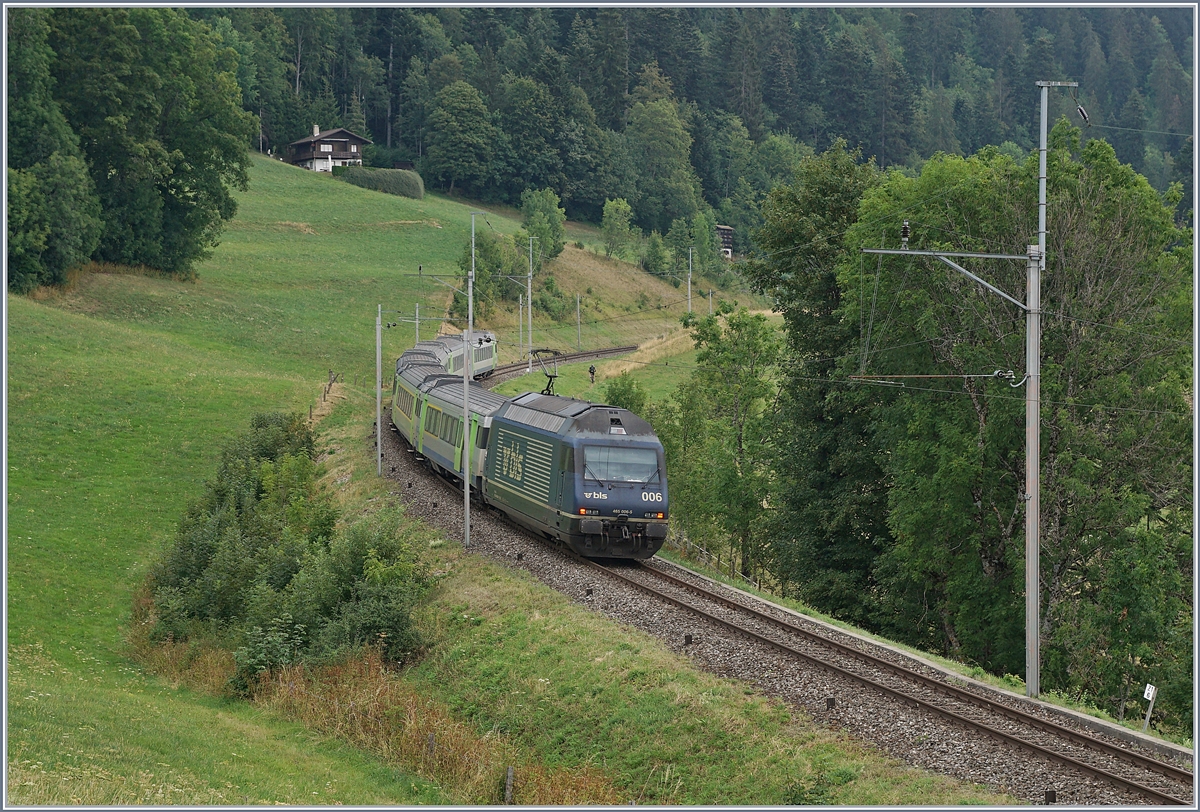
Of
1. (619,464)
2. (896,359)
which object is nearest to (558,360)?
(896,359)

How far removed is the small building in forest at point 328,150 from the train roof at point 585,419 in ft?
383

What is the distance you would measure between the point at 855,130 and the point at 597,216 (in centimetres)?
4796

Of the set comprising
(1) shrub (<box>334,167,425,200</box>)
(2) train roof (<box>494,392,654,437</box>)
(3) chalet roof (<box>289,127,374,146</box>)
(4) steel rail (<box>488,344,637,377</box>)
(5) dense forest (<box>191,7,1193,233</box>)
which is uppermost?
(5) dense forest (<box>191,7,1193,233</box>)

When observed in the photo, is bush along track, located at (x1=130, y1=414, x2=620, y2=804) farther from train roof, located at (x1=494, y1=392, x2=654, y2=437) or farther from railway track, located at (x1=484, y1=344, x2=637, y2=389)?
railway track, located at (x1=484, y1=344, x2=637, y2=389)

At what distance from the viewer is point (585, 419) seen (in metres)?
30.6

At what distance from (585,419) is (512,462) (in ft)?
13.0

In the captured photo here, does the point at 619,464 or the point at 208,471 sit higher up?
the point at 619,464

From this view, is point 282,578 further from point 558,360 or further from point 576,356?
point 576,356

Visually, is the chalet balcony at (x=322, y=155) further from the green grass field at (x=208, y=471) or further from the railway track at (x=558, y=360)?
the railway track at (x=558, y=360)

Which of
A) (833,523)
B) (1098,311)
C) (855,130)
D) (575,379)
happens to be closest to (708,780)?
(1098,311)

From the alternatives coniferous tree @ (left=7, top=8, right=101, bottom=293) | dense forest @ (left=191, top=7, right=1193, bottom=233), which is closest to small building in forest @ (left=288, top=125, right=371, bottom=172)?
dense forest @ (left=191, top=7, right=1193, bottom=233)

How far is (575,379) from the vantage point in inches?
2938

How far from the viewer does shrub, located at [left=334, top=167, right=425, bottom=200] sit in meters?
138

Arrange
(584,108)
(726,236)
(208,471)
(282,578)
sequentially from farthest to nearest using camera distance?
(584,108)
(726,236)
(208,471)
(282,578)
